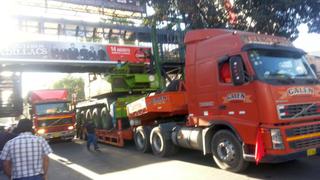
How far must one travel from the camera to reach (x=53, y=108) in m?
18.1

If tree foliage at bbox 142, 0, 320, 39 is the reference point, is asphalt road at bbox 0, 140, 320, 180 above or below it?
below

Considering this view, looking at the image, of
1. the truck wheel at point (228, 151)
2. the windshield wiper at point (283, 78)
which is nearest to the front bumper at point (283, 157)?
the truck wheel at point (228, 151)

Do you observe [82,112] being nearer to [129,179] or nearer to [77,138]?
[77,138]

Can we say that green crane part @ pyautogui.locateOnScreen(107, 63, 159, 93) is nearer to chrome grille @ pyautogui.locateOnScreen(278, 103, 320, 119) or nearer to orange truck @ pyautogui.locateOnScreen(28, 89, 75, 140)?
orange truck @ pyautogui.locateOnScreen(28, 89, 75, 140)

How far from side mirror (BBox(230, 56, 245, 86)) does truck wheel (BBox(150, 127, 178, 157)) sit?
3.72 meters

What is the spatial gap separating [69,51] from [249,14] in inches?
572

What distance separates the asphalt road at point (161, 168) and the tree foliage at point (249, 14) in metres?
5.30

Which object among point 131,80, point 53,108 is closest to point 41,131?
point 53,108

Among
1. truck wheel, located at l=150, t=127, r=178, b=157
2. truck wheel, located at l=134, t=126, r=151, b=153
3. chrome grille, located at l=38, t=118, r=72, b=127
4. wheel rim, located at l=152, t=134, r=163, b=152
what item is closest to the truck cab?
truck wheel, located at l=150, t=127, r=178, b=157

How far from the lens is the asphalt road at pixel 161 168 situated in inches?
322

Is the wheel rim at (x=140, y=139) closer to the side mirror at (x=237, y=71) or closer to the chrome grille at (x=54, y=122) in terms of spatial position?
the side mirror at (x=237, y=71)

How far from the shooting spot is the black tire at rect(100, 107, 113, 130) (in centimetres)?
1552

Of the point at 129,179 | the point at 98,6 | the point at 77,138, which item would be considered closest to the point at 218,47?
the point at 129,179

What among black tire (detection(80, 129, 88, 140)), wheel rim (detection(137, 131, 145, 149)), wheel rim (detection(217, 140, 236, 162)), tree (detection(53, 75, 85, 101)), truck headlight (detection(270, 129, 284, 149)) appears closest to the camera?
truck headlight (detection(270, 129, 284, 149))
